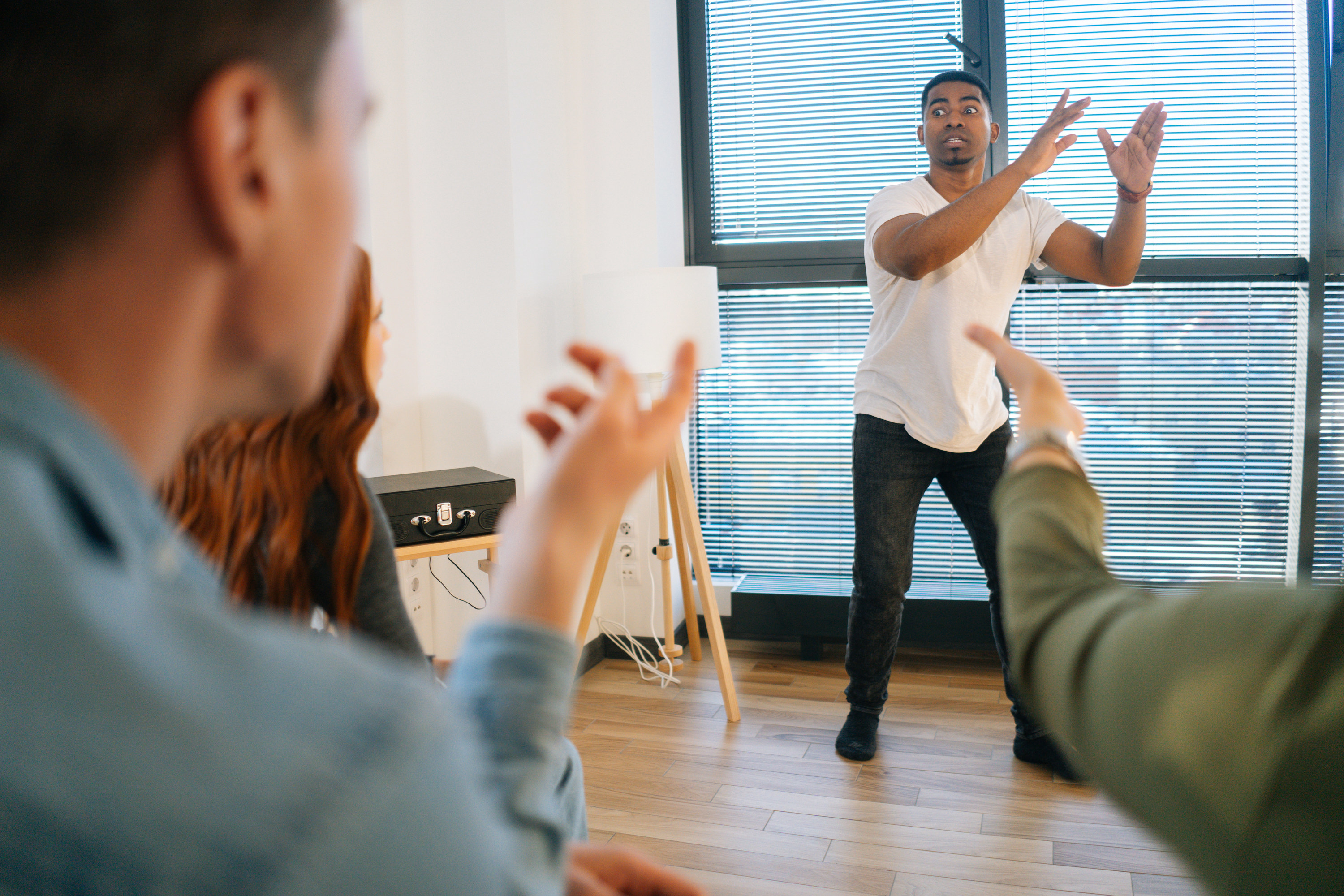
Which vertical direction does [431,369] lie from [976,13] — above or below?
below

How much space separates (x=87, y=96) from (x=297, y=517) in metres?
0.76

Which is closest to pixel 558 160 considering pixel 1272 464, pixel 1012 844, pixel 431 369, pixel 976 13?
pixel 431 369

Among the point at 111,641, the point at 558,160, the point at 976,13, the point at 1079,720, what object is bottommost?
the point at 1079,720

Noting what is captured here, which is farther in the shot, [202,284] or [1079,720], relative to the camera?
[1079,720]

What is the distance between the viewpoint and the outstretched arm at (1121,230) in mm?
2465

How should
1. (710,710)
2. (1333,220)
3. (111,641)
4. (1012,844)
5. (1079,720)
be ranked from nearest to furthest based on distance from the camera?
1. (111,641)
2. (1079,720)
3. (1012,844)
4. (710,710)
5. (1333,220)

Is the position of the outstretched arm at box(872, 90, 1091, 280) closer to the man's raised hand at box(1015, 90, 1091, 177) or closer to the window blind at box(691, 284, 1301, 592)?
the man's raised hand at box(1015, 90, 1091, 177)

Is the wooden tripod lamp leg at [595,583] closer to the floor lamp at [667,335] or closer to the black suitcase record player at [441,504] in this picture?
the floor lamp at [667,335]

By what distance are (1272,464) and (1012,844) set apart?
6.51ft

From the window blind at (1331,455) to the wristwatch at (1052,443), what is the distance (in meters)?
3.08

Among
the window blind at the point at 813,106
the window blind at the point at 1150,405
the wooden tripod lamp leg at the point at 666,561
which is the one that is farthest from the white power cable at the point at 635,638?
the window blind at the point at 813,106

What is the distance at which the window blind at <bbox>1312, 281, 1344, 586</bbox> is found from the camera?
314 cm

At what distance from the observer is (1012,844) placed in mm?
2066

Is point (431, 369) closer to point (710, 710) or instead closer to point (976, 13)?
point (710, 710)
